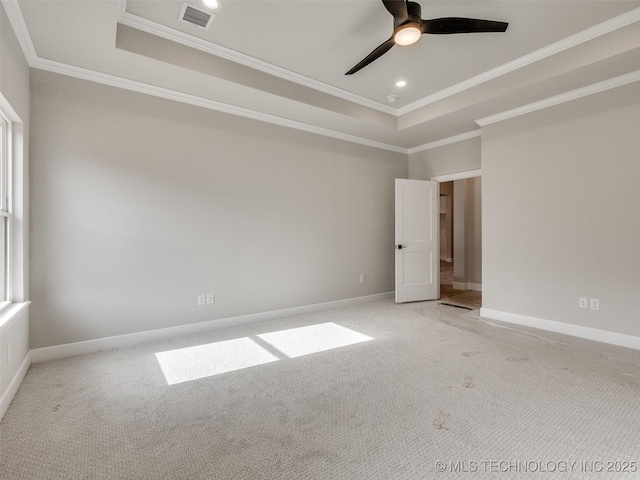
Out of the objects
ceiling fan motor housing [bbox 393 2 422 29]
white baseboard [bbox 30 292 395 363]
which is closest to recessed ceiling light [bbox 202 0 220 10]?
ceiling fan motor housing [bbox 393 2 422 29]

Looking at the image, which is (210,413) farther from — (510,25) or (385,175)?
(385,175)

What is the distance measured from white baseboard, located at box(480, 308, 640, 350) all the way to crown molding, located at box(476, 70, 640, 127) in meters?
2.53

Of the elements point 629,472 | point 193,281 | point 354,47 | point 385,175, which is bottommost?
point 629,472

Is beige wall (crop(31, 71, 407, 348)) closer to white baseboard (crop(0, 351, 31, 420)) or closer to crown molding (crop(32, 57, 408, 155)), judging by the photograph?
crown molding (crop(32, 57, 408, 155))

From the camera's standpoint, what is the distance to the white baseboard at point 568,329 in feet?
10.3

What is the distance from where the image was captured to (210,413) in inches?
79.4

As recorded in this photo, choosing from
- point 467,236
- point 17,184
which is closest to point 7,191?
point 17,184

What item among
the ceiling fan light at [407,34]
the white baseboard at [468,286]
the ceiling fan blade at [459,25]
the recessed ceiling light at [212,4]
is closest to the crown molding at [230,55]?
the recessed ceiling light at [212,4]

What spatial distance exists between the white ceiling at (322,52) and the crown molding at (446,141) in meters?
0.71

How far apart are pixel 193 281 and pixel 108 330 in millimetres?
916

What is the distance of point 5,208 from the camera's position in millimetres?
2486

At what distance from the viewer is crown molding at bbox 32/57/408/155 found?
2.88 meters

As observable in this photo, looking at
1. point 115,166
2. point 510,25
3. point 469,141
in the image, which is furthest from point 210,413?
point 469,141

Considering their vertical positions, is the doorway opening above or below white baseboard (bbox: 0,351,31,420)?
above
